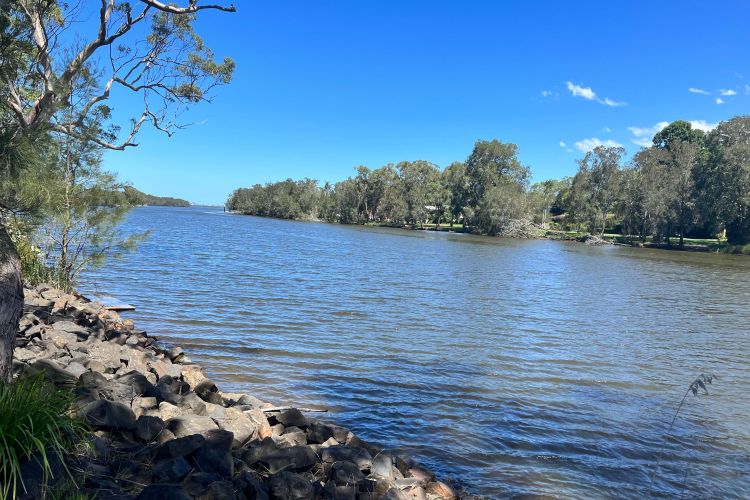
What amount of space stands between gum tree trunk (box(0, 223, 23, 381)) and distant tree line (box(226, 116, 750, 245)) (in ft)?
273

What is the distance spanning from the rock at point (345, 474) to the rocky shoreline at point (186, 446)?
0.01 m

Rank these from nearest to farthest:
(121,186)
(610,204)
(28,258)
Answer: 1. (28,258)
2. (121,186)
3. (610,204)

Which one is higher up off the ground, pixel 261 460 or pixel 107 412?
pixel 107 412

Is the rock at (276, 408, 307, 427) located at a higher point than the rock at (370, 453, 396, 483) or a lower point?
higher

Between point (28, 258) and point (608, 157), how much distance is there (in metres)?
101

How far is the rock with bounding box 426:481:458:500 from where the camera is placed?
233 inches

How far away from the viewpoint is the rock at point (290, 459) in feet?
16.9

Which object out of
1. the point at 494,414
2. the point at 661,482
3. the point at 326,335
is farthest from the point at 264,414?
the point at 326,335

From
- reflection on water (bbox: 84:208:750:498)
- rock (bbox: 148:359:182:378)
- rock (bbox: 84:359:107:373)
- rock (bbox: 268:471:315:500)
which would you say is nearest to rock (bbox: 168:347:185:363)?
reflection on water (bbox: 84:208:750:498)

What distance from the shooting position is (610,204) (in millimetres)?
93625

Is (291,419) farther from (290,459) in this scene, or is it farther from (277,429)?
(290,459)

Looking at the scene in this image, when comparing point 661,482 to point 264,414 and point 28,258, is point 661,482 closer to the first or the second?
point 264,414

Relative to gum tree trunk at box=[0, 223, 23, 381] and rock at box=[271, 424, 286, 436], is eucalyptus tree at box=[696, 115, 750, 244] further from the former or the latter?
gum tree trunk at box=[0, 223, 23, 381]

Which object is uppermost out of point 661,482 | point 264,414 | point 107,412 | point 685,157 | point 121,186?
point 685,157
